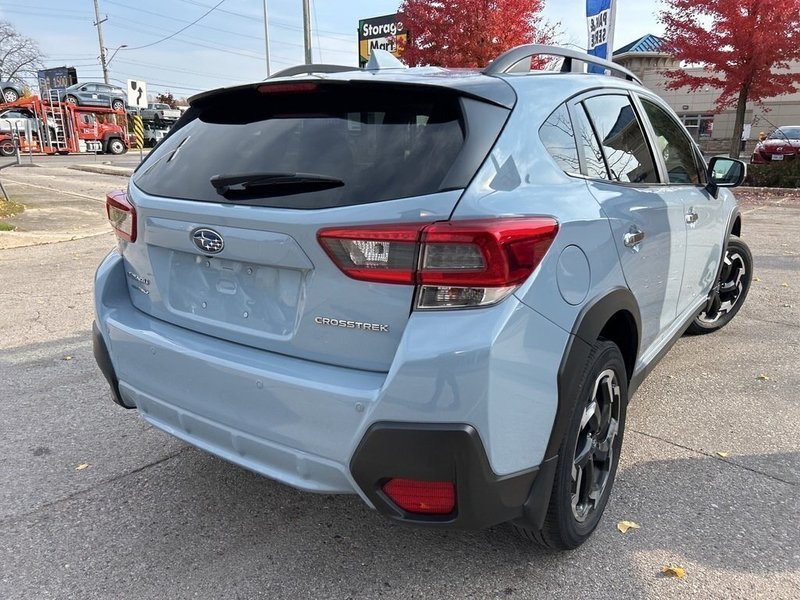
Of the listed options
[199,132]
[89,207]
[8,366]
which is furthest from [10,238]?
[199,132]

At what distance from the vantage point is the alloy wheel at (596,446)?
2.36 metres

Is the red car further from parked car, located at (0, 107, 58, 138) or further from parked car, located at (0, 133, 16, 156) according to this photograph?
parked car, located at (0, 133, 16, 156)

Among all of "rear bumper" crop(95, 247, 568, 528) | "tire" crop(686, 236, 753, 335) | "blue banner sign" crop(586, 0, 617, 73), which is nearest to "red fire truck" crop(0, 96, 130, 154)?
"blue banner sign" crop(586, 0, 617, 73)

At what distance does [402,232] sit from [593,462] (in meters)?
1.36

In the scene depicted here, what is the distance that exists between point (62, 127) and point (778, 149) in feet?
111

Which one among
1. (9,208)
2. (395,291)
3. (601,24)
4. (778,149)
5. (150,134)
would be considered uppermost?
(601,24)

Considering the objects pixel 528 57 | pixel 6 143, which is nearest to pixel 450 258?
pixel 528 57

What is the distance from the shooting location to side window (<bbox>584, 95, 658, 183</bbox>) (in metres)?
2.65

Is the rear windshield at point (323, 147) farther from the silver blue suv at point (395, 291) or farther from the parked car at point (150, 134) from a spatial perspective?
the parked car at point (150, 134)

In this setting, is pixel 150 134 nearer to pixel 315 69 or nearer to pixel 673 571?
pixel 315 69

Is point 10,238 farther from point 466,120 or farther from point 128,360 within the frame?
point 466,120

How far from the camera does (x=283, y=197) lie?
202 cm

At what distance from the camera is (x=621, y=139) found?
2855 mm

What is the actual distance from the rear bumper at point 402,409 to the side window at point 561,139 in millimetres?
653
